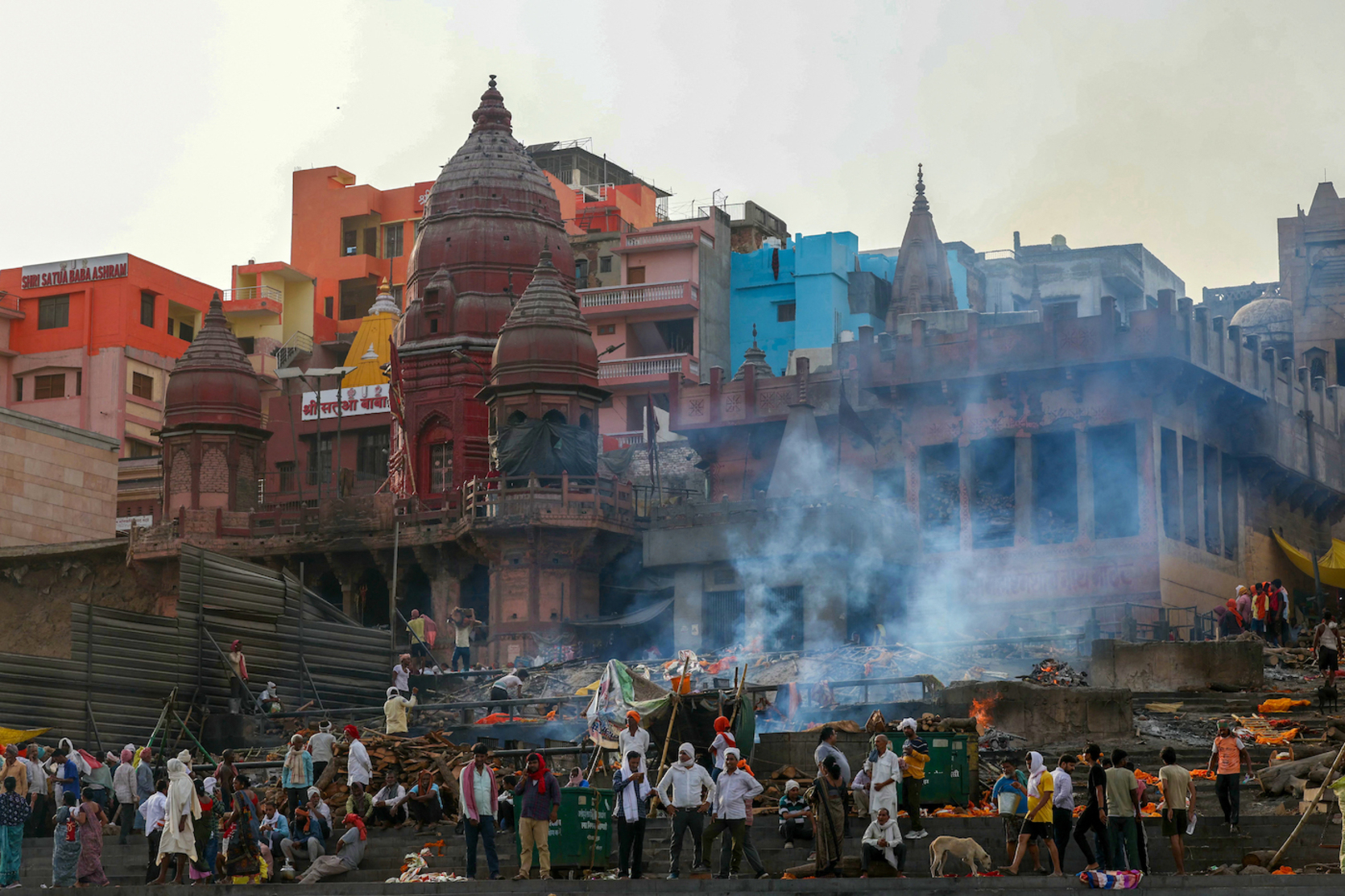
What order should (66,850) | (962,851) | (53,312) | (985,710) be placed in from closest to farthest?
(962,851) < (66,850) < (985,710) < (53,312)

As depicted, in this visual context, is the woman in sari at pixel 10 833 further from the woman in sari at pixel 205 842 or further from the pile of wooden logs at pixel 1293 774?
the pile of wooden logs at pixel 1293 774

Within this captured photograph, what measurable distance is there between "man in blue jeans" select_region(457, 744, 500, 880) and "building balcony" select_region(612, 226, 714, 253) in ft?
154

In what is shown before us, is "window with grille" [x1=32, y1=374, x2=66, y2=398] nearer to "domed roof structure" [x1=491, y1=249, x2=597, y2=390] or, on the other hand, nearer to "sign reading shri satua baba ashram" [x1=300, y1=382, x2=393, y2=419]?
"sign reading shri satua baba ashram" [x1=300, y1=382, x2=393, y2=419]

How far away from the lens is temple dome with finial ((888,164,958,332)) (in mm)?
62062

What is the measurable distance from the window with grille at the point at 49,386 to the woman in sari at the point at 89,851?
5038cm

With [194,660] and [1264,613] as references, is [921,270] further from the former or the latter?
[194,660]

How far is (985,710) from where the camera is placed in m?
29.4

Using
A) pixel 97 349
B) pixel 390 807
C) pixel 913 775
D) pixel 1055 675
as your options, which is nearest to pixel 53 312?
pixel 97 349

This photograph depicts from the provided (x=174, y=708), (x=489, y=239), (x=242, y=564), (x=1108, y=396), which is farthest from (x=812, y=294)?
(x=174, y=708)

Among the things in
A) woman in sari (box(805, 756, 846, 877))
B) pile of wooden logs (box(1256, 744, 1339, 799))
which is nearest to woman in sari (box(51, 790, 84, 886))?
woman in sari (box(805, 756, 846, 877))

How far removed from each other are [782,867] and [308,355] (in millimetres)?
54916

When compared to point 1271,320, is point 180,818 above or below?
below

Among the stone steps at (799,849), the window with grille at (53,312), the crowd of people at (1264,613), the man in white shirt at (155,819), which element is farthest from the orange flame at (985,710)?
the window with grille at (53,312)

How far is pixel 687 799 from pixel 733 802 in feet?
1.61
